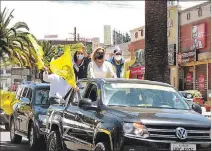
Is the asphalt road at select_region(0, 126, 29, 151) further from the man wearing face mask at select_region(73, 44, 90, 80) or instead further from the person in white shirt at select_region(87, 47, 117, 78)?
the person in white shirt at select_region(87, 47, 117, 78)

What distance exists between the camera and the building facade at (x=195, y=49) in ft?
120

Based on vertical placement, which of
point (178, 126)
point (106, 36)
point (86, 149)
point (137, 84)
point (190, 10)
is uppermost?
point (190, 10)

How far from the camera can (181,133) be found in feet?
20.2

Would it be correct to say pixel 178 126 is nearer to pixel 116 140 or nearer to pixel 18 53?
pixel 116 140

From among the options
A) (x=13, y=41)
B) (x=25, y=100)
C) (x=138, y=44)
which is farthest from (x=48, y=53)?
(x=25, y=100)

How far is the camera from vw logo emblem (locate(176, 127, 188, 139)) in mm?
6148

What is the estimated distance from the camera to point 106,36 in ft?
68.5

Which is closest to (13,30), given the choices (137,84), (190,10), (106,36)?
(190,10)

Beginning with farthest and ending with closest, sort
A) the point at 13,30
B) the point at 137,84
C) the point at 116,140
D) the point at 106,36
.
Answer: the point at 13,30, the point at 106,36, the point at 137,84, the point at 116,140

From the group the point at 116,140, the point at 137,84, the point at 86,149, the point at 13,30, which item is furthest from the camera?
the point at 13,30

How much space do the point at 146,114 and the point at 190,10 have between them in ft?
112

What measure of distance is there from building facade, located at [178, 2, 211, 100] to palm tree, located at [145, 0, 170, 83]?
2513cm

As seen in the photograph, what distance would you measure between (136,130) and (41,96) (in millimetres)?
5855

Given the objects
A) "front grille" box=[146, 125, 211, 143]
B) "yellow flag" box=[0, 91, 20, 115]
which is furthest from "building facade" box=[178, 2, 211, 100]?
"front grille" box=[146, 125, 211, 143]
